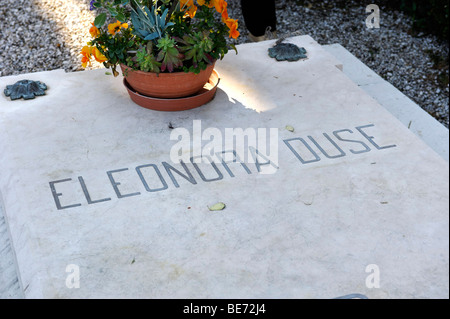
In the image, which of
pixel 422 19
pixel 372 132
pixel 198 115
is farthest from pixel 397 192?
pixel 422 19

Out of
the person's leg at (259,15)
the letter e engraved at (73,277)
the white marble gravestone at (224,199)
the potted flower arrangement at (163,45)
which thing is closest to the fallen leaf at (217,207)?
the white marble gravestone at (224,199)

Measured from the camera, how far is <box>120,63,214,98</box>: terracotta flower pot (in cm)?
301

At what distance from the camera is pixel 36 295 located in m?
2.05

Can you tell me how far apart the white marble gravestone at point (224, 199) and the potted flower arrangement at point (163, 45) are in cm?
19

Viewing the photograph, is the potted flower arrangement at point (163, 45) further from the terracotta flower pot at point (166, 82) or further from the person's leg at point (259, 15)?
the person's leg at point (259, 15)

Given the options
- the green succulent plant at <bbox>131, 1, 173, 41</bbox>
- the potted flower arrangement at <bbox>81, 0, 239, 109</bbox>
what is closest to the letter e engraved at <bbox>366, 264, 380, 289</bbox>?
the potted flower arrangement at <bbox>81, 0, 239, 109</bbox>

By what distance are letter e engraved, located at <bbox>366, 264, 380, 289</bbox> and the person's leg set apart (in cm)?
250

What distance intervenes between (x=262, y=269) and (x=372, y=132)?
1145 millimetres

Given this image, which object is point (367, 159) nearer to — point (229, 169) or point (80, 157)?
point (229, 169)

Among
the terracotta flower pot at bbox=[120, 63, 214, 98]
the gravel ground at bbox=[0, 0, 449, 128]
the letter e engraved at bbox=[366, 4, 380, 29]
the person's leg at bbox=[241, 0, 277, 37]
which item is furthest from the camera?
the letter e engraved at bbox=[366, 4, 380, 29]

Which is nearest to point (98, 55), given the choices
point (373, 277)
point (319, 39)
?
point (373, 277)

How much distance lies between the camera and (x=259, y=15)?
421cm

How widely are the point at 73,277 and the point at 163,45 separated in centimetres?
126

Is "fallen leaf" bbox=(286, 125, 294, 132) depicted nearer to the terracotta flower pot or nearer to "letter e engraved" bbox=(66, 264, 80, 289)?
the terracotta flower pot
